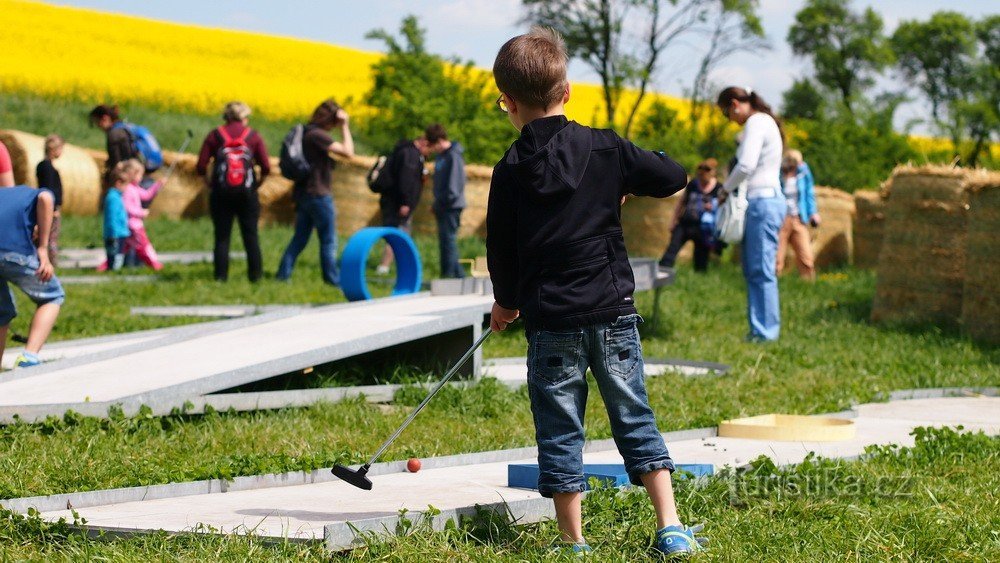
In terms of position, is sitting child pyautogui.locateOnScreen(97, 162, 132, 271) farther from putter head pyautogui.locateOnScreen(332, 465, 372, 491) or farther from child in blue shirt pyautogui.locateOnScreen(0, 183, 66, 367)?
putter head pyautogui.locateOnScreen(332, 465, 372, 491)

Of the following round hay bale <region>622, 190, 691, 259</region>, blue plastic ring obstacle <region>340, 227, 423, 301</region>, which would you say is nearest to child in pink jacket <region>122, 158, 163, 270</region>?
blue plastic ring obstacle <region>340, 227, 423, 301</region>

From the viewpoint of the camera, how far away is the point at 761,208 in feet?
31.0

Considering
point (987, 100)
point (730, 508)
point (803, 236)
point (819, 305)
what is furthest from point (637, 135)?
point (730, 508)

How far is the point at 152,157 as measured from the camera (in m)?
16.0

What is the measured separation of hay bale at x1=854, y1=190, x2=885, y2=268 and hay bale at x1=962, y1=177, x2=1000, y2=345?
23.8ft

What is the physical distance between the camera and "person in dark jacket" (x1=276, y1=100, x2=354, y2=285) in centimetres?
1279

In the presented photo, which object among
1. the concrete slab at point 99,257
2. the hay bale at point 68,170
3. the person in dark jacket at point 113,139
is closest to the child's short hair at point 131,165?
the person in dark jacket at point 113,139

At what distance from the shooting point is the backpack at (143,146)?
1559 cm

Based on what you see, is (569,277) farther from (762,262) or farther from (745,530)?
(762,262)

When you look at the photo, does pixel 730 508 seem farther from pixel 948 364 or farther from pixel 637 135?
pixel 637 135

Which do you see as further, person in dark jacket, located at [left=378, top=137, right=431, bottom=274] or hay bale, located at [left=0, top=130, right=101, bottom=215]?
hay bale, located at [left=0, top=130, right=101, bottom=215]

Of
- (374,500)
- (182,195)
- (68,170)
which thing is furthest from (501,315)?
(182,195)

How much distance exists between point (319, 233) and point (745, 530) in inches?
378

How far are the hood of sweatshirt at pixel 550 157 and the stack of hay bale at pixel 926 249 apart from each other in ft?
24.0
